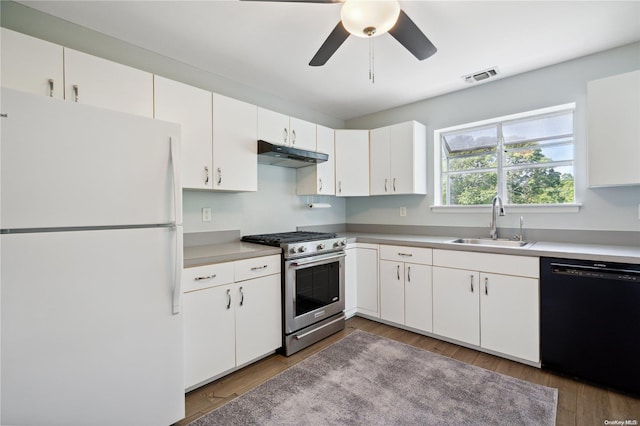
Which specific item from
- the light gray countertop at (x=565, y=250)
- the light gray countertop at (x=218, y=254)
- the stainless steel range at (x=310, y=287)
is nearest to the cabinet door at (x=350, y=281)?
the stainless steel range at (x=310, y=287)

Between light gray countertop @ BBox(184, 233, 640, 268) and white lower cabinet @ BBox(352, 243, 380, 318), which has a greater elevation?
light gray countertop @ BBox(184, 233, 640, 268)

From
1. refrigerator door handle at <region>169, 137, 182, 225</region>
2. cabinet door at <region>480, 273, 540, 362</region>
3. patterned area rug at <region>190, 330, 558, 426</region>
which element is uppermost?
refrigerator door handle at <region>169, 137, 182, 225</region>

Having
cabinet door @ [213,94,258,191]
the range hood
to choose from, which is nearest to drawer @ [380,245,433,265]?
the range hood

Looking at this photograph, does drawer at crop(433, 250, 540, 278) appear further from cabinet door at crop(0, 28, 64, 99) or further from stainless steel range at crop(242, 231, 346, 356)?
cabinet door at crop(0, 28, 64, 99)

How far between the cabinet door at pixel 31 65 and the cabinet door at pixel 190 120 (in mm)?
529

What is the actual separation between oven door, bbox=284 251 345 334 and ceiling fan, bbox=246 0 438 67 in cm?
174

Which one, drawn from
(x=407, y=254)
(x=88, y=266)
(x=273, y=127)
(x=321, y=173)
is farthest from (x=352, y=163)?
(x=88, y=266)

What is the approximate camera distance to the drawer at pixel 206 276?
1940 millimetres

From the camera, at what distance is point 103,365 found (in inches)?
55.6

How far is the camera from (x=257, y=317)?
7.73 feet

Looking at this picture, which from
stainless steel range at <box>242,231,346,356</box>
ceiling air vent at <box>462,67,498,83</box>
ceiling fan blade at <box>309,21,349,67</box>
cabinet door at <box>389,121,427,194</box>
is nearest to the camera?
ceiling fan blade at <box>309,21,349,67</box>

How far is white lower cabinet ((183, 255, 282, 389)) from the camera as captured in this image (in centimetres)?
197

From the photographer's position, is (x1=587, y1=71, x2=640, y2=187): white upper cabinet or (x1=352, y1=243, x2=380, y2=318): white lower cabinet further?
(x1=352, y1=243, x2=380, y2=318): white lower cabinet

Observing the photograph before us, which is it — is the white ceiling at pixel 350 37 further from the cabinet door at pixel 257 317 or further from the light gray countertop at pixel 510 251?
the cabinet door at pixel 257 317
